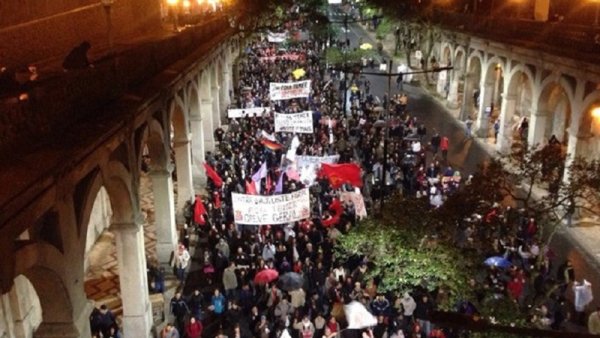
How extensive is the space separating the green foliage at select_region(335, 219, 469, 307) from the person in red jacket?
411cm

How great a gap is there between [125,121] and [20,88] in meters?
2.37

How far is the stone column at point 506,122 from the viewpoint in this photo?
33.8 meters

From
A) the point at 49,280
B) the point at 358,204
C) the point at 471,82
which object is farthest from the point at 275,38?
the point at 49,280

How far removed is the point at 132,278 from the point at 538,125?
21003 millimetres

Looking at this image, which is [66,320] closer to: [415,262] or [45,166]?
[45,166]

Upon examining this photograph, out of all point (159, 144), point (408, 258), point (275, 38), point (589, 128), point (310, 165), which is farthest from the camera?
point (275, 38)

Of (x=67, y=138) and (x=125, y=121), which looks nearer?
(x=67, y=138)

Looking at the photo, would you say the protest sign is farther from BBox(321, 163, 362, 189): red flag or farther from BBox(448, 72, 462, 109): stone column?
BBox(448, 72, 462, 109): stone column

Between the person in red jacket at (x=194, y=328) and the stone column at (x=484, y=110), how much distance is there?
26000 mm

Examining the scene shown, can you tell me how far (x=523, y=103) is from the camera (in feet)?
126

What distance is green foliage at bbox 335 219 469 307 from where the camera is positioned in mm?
14203

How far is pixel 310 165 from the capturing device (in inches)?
934

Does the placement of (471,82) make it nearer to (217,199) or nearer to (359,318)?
(217,199)

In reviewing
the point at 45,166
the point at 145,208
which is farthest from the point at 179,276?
the point at 45,166
